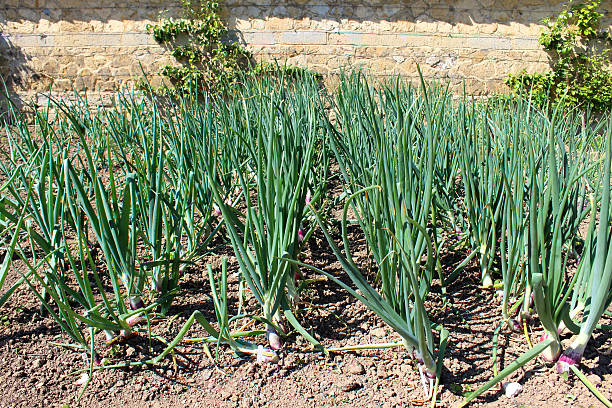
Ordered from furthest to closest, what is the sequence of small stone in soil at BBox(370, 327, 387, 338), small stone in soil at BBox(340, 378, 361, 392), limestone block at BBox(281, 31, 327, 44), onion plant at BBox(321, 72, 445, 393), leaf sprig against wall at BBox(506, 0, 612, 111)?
limestone block at BBox(281, 31, 327, 44), leaf sprig against wall at BBox(506, 0, 612, 111), small stone in soil at BBox(370, 327, 387, 338), small stone in soil at BBox(340, 378, 361, 392), onion plant at BBox(321, 72, 445, 393)

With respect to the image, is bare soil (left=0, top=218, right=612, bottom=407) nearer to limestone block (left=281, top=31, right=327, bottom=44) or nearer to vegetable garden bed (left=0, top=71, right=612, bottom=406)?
vegetable garden bed (left=0, top=71, right=612, bottom=406)

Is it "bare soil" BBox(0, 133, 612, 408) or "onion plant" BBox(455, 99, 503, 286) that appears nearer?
"bare soil" BBox(0, 133, 612, 408)

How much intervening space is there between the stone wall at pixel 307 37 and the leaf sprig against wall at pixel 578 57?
7.7 inches

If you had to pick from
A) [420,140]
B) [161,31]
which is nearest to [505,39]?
[161,31]

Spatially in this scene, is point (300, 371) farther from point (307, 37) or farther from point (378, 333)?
point (307, 37)

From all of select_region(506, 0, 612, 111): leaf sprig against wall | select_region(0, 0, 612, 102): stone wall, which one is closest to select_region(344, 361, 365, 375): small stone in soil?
select_region(0, 0, 612, 102): stone wall

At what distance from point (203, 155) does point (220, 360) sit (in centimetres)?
87

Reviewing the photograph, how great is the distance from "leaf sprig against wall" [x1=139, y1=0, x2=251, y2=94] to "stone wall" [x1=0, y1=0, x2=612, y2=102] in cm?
15

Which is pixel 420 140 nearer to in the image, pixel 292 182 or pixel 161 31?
pixel 292 182

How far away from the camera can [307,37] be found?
729 centimetres

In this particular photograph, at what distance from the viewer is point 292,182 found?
1644 mm

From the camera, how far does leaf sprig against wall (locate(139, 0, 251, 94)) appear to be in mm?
7199

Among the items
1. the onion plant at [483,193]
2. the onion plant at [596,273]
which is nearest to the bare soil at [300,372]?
the onion plant at [596,273]

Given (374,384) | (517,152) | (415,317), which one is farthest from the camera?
(517,152)
